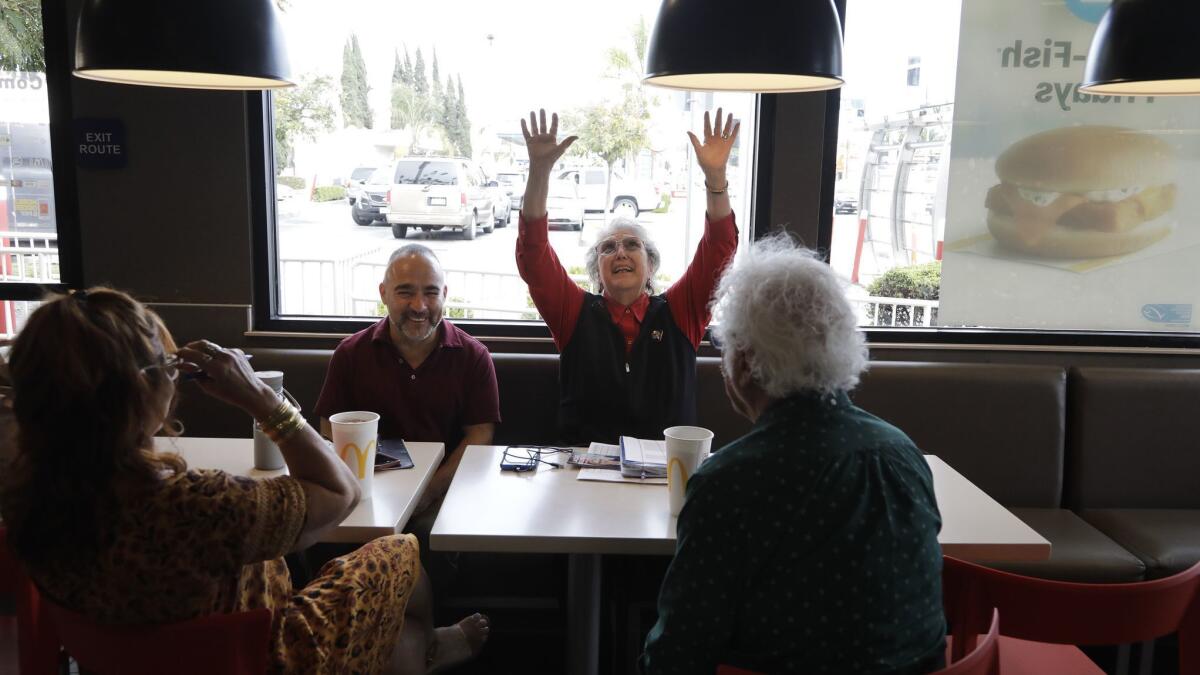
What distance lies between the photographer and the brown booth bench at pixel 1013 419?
122 inches

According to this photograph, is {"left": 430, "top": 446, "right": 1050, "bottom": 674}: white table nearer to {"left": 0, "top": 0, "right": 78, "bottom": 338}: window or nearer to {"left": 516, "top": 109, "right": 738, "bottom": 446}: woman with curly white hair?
{"left": 516, "top": 109, "right": 738, "bottom": 446}: woman with curly white hair

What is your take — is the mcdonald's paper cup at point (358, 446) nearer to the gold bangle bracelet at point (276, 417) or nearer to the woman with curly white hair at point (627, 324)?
the gold bangle bracelet at point (276, 417)

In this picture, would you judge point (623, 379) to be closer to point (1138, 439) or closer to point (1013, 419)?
point (1013, 419)

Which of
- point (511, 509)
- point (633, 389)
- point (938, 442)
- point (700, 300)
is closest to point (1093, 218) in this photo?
point (938, 442)

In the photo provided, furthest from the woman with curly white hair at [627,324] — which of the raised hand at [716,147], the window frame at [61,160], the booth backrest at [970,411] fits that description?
the window frame at [61,160]

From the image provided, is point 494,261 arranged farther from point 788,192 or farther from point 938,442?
point 938,442

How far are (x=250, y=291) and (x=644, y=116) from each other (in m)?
1.58

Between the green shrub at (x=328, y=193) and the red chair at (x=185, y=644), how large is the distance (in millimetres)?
2258

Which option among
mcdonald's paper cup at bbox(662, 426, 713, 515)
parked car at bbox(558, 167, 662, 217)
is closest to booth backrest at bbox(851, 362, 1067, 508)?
parked car at bbox(558, 167, 662, 217)

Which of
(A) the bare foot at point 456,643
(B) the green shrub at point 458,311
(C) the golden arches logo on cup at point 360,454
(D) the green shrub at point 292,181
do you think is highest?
(D) the green shrub at point 292,181

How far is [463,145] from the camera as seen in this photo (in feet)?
10.9

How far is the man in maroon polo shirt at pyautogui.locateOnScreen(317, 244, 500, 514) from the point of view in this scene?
9.03 ft

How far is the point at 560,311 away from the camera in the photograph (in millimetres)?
2873

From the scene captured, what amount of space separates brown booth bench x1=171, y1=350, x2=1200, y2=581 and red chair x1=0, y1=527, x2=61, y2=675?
152 cm
